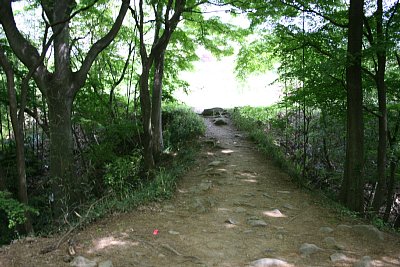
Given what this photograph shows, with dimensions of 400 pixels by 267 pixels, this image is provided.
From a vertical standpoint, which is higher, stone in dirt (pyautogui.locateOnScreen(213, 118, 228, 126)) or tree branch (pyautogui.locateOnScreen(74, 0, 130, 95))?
tree branch (pyautogui.locateOnScreen(74, 0, 130, 95))

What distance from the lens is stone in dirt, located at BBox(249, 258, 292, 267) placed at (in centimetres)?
351

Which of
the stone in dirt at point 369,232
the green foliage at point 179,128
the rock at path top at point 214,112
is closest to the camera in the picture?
the stone in dirt at point 369,232

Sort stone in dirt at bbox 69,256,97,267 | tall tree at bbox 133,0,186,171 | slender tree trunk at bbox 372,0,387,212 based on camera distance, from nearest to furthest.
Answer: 1. stone in dirt at bbox 69,256,97,267
2. slender tree trunk at bbox 372,0,387,212
3. tall tree at bbox 133,0,186,171

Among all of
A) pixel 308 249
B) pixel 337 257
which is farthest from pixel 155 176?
pixel 337 257

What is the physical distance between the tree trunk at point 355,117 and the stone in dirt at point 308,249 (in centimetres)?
262

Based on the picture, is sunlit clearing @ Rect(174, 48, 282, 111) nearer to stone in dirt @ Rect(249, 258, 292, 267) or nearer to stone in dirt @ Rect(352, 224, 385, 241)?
stone in dirt @ Rect(352, 224, 385, 241)

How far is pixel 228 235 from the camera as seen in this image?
446 cm

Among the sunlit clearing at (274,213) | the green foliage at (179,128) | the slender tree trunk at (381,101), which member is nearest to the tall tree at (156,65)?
the green foliage at (179,128)

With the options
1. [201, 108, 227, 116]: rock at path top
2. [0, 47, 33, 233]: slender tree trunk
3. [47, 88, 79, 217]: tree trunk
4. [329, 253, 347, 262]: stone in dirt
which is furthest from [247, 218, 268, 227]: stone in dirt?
[201, 108, 227, 116]: rock at path top

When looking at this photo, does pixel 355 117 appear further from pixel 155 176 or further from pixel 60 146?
pixel 60 146

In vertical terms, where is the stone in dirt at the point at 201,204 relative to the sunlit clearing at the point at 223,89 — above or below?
below

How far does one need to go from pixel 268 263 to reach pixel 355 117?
3.86 meters

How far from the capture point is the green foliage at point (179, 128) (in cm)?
1093

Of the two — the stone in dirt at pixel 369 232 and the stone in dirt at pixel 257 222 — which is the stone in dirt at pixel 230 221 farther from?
the stone in dirt at pixel 369 232
